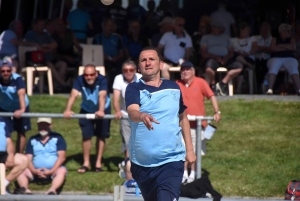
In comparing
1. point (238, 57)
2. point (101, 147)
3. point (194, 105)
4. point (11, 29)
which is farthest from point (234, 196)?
point (11, 29)

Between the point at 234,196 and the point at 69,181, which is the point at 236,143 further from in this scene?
the point at 69,181

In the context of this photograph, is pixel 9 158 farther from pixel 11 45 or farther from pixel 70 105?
pixel 11 45

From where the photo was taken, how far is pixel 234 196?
975cm

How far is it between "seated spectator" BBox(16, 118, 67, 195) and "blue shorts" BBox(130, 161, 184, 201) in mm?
3809

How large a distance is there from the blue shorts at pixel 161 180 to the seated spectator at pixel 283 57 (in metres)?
7.69

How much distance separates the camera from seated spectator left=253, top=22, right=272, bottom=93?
14328mm

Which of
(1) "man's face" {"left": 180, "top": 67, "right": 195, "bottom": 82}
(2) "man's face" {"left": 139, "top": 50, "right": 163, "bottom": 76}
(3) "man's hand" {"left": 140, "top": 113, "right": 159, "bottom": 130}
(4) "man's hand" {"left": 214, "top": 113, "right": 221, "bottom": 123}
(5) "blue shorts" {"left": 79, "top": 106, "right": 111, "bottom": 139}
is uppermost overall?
(2) "man's face" {"left": 139, "top": 50, "right": 163, "bottom": 76}

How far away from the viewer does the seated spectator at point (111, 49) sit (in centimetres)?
1456

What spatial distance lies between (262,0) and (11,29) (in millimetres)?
5283

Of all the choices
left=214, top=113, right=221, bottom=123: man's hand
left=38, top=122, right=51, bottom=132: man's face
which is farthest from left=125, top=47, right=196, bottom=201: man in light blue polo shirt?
left=38, top=122, right=51, bottom=132: man's face

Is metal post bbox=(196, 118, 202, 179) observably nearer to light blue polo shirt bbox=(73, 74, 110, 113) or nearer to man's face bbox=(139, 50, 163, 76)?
light blue polo shirt bbox=(73, 74, 110, 113)

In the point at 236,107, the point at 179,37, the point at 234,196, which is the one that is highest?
the point at 179,37

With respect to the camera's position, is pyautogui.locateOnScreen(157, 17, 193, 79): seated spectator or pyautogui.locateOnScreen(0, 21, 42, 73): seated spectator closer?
Answer: pyautogui.locateOnScreen(157, 17, 193, 79): seated spectator

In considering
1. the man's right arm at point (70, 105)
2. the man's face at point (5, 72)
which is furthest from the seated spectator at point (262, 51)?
the man's face at point (5, 72)
